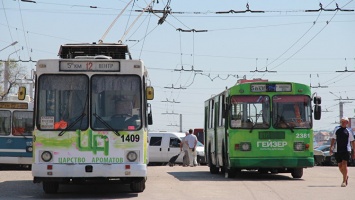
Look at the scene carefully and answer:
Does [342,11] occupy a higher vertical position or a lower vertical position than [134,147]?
higher

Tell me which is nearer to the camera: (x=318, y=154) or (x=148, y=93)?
(x=148, y=93)

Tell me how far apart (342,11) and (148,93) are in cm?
1607

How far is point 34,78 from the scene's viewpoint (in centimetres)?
1764

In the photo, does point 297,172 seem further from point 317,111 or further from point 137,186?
point 137,186

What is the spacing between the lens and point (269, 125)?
23734mm

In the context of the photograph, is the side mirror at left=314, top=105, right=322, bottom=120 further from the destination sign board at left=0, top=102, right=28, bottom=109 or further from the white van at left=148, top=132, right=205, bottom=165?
the white van at left=148, top=132, right=205, bottom=165

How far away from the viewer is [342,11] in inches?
1259

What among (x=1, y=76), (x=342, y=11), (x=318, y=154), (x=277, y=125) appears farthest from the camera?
(x=1, y=76)

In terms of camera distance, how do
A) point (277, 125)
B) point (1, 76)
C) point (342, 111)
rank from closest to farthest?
point (277, 125), point (1, 76), point (342, 111)

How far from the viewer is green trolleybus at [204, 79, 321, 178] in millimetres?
23562

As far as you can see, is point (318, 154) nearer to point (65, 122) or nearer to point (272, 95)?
point (272, 95)

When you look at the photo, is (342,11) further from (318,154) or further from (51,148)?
(51,148)

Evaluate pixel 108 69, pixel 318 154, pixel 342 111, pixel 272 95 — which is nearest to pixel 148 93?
pixel 108 69

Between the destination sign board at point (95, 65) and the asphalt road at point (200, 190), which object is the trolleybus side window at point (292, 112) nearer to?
the asphalt road at point (200, 190)
